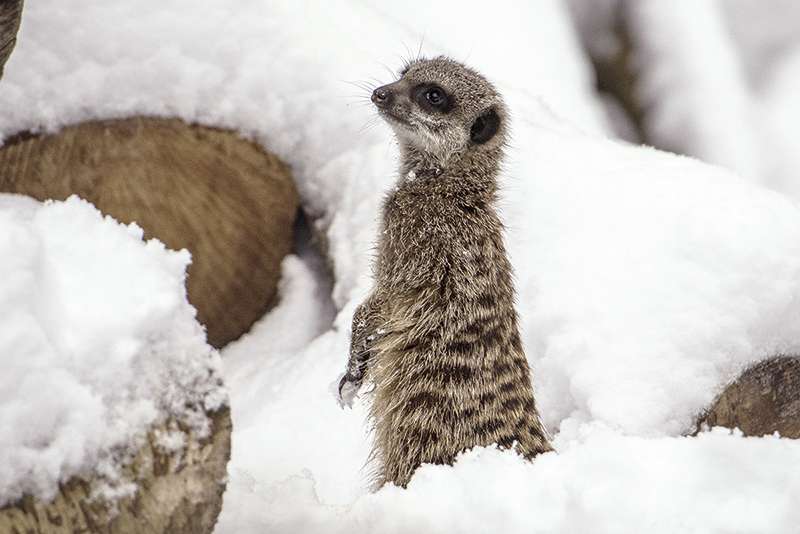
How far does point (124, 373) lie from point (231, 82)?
1.39 metres

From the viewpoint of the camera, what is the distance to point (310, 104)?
2.40 m

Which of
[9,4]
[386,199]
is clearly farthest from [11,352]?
[386,199]

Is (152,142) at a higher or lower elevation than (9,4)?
lower

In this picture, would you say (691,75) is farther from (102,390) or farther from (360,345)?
(102,390)

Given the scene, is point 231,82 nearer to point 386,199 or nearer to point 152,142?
point 152,142

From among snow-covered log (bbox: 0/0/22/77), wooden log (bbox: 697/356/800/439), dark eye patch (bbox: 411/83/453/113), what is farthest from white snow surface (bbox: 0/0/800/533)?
snow-covered log (bbox: 0/0/22/77)

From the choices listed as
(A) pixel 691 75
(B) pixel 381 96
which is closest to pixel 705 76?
(A) pixel 691 75

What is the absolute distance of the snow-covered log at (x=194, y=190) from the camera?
214 centimetres

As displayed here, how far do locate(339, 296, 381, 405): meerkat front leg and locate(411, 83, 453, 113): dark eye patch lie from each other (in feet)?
1.27

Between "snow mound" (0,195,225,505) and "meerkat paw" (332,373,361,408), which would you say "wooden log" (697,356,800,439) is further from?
"snow mound" (0,195,225,505)

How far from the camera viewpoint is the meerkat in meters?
1.59

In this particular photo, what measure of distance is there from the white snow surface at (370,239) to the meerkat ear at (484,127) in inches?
13.8

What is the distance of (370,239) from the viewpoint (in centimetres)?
227

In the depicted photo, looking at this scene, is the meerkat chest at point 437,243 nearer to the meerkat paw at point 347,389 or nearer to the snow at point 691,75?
the meerkat paw at point 347,389
